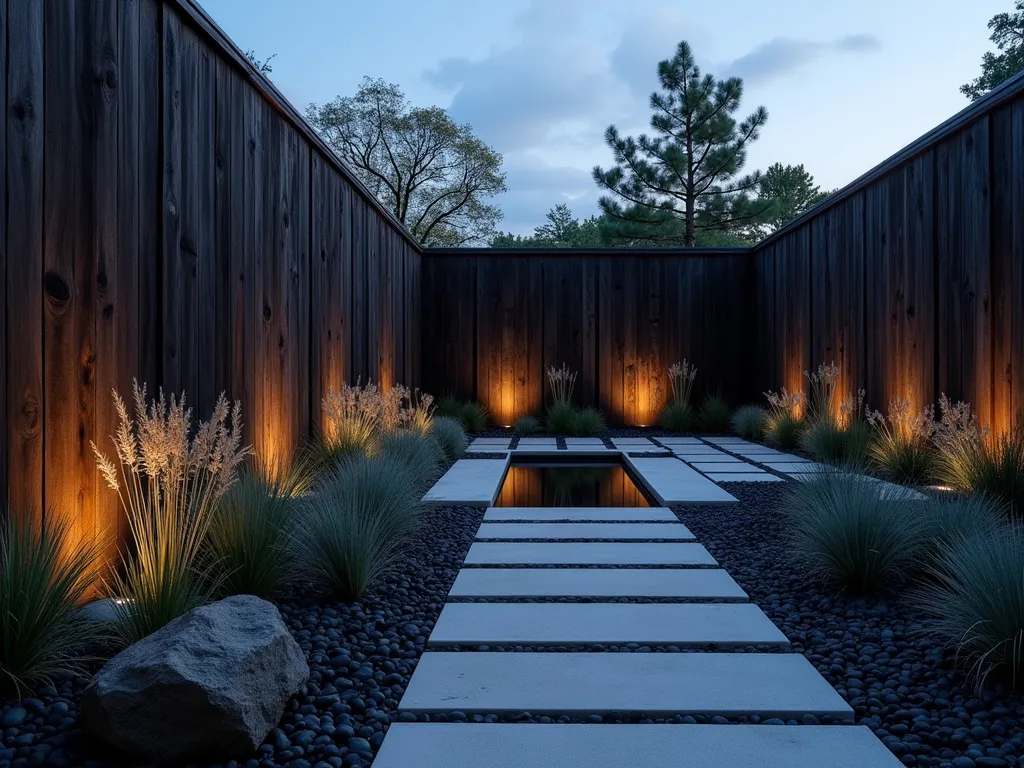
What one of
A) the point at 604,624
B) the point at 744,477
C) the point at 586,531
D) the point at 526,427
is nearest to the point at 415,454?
the point at 586,531

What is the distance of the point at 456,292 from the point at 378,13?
673cm

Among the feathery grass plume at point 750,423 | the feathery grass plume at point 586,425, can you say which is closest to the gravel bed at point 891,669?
the feathery grass plume at point 750,423

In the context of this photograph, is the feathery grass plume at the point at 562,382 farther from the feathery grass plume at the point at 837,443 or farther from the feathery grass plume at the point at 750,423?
the feathery grass plume at the point at 837,443

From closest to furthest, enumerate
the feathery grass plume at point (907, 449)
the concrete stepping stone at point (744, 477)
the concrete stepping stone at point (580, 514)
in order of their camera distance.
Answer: the concrete stepping stone at point (580, 514)
the feathery grass plume at point (907, 449)
the concrete stepping stone at point (744, 477)

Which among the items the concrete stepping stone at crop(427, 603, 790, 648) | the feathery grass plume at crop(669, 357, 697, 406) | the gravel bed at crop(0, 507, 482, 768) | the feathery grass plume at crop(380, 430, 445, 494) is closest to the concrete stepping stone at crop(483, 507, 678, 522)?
the feathery grass plume at crop(380, 430, 445, 494)

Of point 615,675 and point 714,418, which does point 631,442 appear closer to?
point 714,418

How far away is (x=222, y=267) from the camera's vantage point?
2990 mm

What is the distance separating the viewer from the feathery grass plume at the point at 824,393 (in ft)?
18.8

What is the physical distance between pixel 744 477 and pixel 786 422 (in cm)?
190

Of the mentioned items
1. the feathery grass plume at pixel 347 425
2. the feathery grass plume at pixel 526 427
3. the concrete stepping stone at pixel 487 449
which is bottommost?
the concrete stepping stone at pixel 487 449

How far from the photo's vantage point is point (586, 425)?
7266mm

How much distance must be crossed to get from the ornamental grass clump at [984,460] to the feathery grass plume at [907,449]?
0.91 feet

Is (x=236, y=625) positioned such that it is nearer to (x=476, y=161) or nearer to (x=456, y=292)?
(x=456, y=292)

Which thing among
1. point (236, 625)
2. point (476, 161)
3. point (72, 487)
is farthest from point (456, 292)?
point (476, 161)
